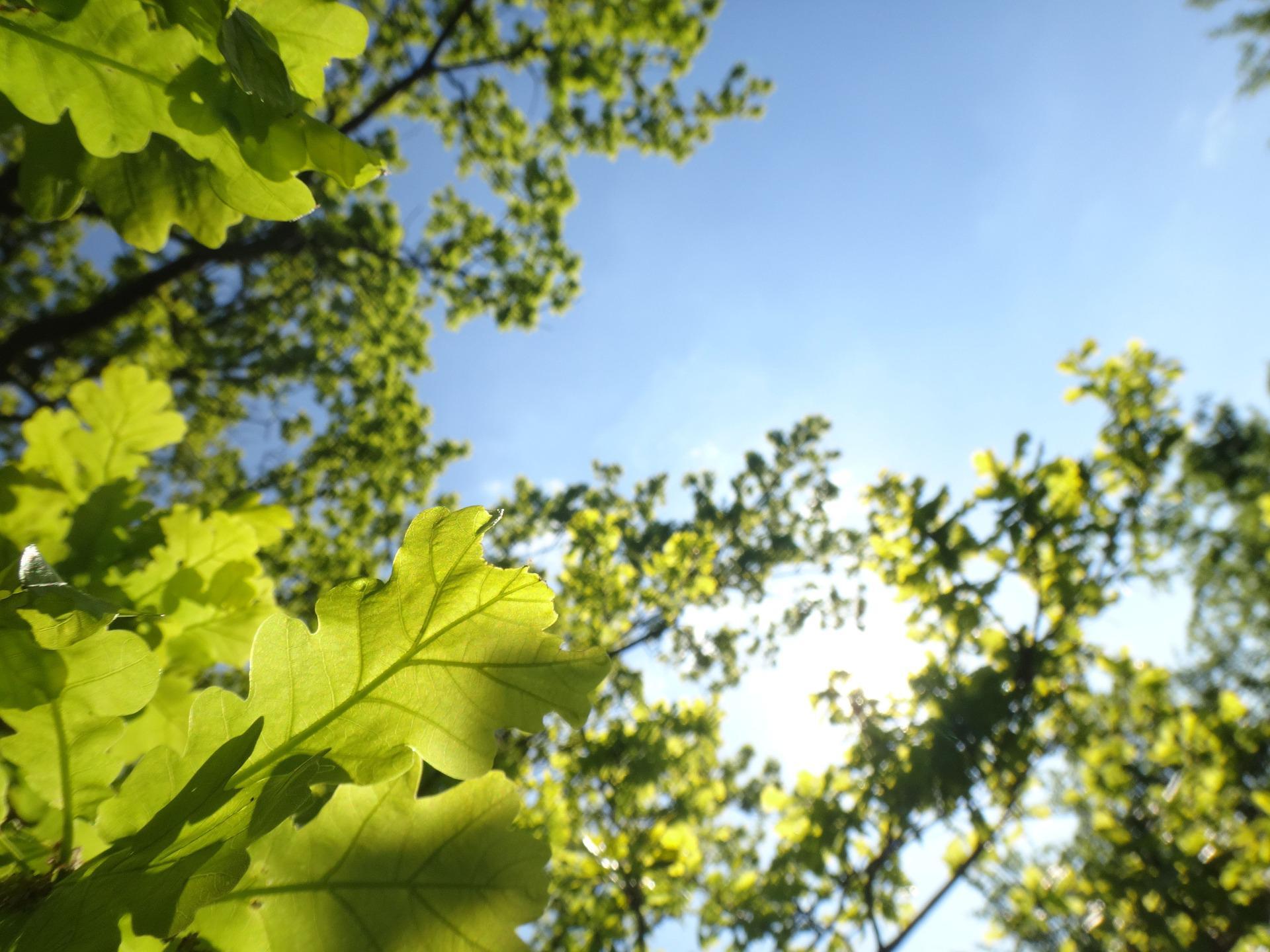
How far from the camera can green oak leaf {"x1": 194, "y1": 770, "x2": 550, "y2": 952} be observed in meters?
0.75

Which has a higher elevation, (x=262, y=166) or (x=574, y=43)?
(x=574, y=43)

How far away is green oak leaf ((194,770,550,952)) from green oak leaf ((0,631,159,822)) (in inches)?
9.2

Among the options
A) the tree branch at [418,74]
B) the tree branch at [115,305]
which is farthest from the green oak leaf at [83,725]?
the tree branch at [418,74]

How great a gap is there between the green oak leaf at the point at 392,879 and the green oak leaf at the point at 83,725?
0.76 feet

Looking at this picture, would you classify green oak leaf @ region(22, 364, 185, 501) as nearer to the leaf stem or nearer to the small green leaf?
the leaf stem

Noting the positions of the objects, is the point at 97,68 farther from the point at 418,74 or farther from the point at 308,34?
the point at 418,74

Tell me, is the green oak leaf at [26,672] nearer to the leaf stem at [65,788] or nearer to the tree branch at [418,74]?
the leaf stem at [65,788]

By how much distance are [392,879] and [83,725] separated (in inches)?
16.6

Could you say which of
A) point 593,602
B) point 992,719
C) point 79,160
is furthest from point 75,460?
point 593,602

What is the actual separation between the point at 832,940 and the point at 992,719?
5.86 ft

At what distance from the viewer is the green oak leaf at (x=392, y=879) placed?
754 millimetres

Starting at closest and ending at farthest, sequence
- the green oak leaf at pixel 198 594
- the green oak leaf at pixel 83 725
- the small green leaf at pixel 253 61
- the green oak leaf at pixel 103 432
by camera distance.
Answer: the small green leaf at pixel 253 61, the green oak leaf at pixel 83 725, the green oak leaf at pixel 198 594, the green oak leaf at pixel 103 432

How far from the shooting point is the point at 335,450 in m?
8.80

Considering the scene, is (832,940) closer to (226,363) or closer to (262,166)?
(262,166)
